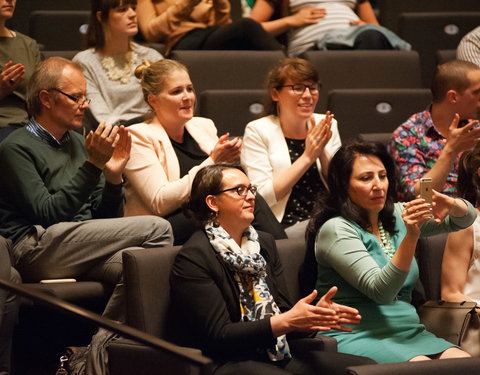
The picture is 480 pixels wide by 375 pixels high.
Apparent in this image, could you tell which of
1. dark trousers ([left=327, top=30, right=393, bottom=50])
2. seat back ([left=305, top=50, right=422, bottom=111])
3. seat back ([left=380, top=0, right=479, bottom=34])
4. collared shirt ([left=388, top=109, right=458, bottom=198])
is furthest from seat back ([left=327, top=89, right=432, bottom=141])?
seat back ([left=380, top=0, right=479, bottom=34])

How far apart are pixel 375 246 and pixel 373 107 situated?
1299mm

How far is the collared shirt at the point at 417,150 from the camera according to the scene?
3.30 m

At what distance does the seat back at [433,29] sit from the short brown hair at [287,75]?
1.49 m

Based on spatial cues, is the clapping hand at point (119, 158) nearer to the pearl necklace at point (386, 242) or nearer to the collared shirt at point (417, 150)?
the pearl necklace at point (386, 242)

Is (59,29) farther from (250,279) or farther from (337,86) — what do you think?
(250,279)

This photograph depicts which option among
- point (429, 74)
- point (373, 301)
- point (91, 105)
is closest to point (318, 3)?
point (429, 74)

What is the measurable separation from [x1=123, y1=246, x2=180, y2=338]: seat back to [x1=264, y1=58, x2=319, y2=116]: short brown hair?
1068 mm

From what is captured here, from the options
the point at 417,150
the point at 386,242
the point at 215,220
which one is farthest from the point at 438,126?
the point at 215,220

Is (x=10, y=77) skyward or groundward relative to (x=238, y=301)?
skyward

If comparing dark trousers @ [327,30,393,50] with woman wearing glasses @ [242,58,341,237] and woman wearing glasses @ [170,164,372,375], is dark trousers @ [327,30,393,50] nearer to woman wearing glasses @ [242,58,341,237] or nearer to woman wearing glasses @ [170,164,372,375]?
woman wearing glasses @ [242,58,341,237]

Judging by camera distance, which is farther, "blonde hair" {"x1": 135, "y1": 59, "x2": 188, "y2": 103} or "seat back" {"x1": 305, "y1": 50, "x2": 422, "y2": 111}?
"seat back" {"x1": 305, "y1": 50, "x2": 422, "y2": 111}

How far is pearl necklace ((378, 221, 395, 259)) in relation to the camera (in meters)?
2.62

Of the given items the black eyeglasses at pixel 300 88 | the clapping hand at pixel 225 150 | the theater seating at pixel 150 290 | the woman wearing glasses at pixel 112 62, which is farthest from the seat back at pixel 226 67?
the theater seating at pixel 150 290

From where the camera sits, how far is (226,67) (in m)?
3.98
